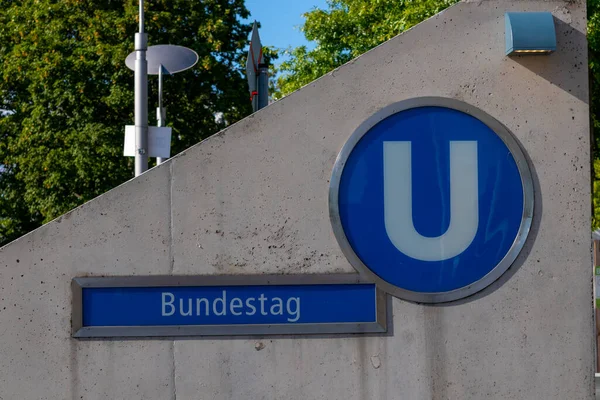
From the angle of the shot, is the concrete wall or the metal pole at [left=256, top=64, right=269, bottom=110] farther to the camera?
the metal pole at [left=256, top=64, right=269, bottom=110]

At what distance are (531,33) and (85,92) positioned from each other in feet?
67.9

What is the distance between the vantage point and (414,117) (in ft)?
13.7

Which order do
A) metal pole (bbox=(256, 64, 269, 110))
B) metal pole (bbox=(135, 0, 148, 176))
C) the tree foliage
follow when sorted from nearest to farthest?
metal pole (bbox=(256, 64, 269, 110)), metal pole (bbox=(135, 0, 148, 176)), the tree foliage

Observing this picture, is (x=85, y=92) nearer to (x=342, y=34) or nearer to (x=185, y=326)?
(x=342, y=34)

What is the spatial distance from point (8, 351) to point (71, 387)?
36 centimetres

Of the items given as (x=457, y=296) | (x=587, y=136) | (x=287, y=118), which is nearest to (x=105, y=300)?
(x=287, y=118)

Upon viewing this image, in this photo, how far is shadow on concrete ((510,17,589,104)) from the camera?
4.20 meters

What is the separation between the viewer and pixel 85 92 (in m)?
23.3

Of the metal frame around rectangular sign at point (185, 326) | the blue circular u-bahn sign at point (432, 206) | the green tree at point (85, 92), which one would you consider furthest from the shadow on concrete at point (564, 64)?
the green tree at point (85, 92)

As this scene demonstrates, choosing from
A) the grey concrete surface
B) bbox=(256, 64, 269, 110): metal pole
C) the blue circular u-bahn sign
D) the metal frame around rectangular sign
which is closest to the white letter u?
the blue circular u-bahn sign

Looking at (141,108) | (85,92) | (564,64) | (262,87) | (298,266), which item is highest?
(85,92)

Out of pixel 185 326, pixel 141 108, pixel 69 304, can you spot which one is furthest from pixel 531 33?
pixel 141 108

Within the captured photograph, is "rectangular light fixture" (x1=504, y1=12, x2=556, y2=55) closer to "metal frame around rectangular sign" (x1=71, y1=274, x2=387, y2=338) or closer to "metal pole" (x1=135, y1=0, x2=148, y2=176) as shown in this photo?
"metal frame around rectangular sign" (x1=71, y1=274, x2=387, y2=338)

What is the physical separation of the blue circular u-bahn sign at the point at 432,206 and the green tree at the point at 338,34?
14620 millimetres
